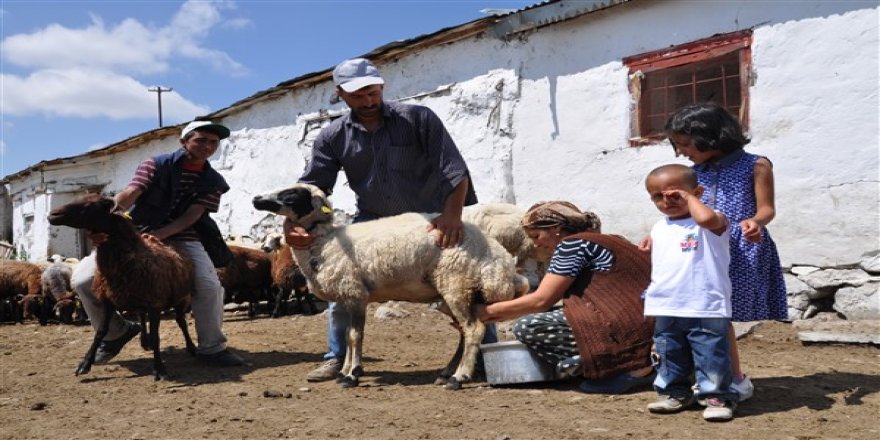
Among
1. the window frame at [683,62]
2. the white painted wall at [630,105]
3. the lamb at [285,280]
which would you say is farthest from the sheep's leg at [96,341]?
the window frame at [683,62]

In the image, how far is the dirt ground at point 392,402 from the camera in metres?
3.32

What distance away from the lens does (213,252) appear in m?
6.14

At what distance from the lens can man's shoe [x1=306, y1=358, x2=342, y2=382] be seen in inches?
189

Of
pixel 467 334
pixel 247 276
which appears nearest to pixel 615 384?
pixel 467 334

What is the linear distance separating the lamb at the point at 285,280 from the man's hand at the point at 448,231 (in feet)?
16.0

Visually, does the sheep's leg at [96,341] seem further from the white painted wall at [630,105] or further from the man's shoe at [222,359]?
the white painted wall at [630,105]

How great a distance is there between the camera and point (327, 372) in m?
4.83

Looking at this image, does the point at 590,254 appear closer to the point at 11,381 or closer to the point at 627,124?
the point at 11,381

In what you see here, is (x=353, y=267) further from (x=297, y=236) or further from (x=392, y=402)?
(x=392, y=402)

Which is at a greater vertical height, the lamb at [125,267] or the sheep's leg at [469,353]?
the lamb at [125,267]

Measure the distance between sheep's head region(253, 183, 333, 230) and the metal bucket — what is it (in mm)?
1437

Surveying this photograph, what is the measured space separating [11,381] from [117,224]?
4.60 ft

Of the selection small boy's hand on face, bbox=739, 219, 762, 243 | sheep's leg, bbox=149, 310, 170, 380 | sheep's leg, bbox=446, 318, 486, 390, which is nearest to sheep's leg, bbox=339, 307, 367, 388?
sheep's leg, bbox=446, 318, 486, 390

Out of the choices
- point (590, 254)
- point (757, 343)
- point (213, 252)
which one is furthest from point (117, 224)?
point (757, 343)
